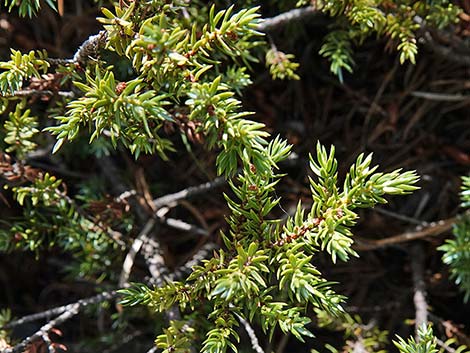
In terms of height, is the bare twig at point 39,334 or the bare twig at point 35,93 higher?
the bare twig at point 35,93

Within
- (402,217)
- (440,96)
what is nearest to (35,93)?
(402,217)

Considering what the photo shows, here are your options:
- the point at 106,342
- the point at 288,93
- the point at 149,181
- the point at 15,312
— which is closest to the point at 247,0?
the point at 288,93

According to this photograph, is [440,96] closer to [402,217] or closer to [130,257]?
[402,217]

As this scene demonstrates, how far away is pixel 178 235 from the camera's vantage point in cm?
174

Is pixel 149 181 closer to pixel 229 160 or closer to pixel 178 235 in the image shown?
pixel 178 235

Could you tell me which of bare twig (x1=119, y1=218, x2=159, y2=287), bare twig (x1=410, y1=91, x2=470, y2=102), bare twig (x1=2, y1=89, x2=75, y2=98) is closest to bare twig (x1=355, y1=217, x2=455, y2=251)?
bare twig (x1=410, y1=91, x2=470, y2=102)

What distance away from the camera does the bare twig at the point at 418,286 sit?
1399mm

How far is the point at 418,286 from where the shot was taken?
58.9 inches

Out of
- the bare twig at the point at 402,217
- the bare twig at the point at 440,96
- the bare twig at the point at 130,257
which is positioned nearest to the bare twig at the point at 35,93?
the bare twig at the point at 130,257

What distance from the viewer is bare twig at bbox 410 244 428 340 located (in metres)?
1.40

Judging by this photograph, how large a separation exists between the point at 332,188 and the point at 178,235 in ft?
2.93

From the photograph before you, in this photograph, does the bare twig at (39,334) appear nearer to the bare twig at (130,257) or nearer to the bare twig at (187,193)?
the bare twig at (130,257)

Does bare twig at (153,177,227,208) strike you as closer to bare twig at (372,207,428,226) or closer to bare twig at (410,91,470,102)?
bare twig at (372,207,428,226)

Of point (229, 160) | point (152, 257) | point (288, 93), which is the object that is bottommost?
point (152, 257)
